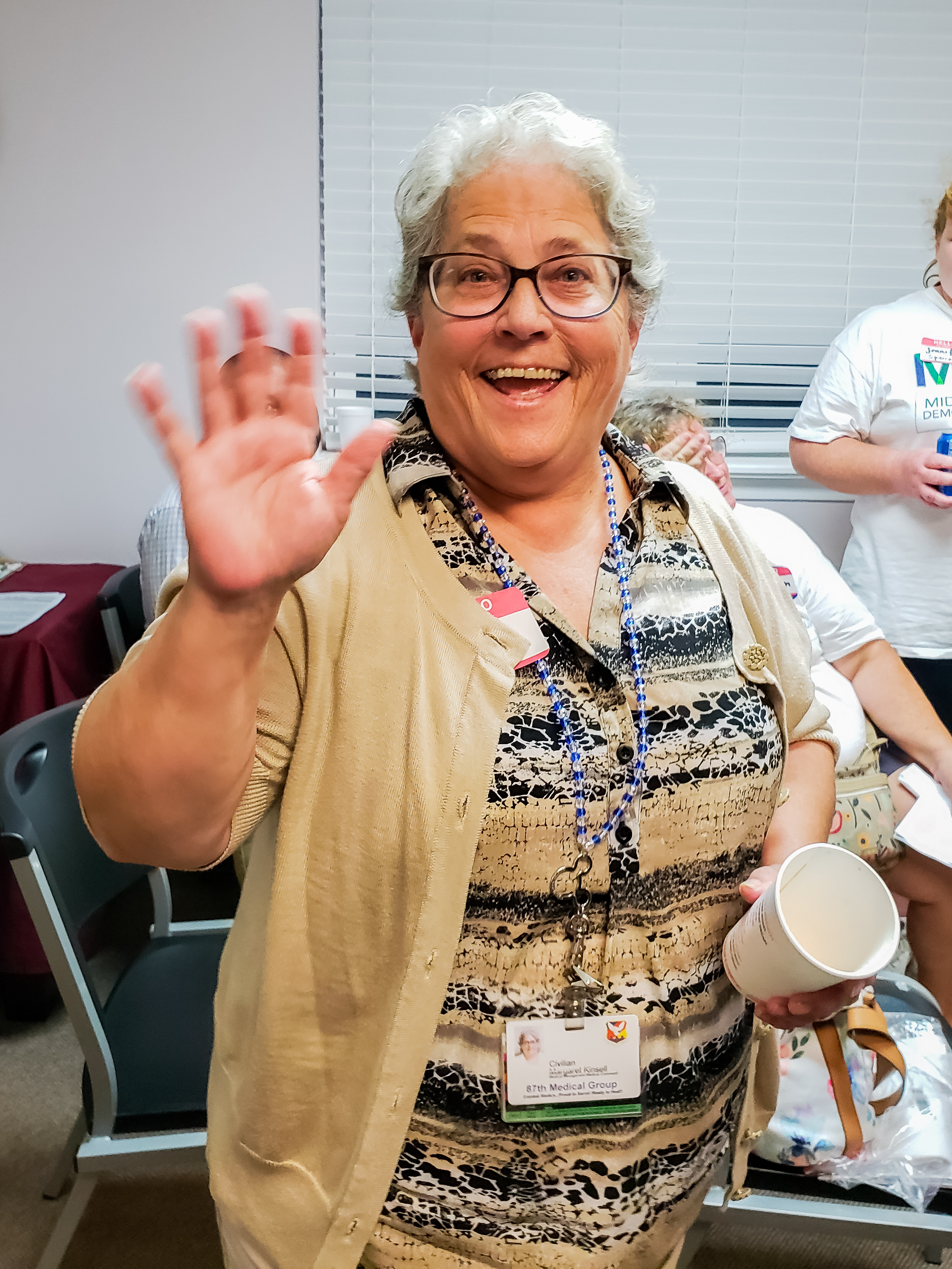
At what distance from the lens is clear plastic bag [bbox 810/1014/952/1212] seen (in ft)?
4.61

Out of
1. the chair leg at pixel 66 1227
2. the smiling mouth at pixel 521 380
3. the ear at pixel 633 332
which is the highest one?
the ear at pixel 633 332

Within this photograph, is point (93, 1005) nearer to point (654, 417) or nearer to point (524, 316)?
point (524, 316)

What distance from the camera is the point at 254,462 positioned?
0.69 meters

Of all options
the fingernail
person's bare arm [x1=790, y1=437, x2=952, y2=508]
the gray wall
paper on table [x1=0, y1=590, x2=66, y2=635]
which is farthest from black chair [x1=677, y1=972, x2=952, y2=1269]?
the gray wall

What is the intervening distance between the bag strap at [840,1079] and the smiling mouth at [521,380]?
0.69 metres

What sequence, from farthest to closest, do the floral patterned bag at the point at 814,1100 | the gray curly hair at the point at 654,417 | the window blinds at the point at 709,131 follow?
the window blinds at the point at 709,131 < the gray curly hair at the point at 654,417 < the floral patterned bag at the point at 814,1100

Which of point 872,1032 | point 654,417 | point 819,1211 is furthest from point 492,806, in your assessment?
point 654,417

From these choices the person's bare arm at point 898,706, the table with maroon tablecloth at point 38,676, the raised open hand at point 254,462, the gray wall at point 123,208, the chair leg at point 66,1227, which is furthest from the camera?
the gray wall at point 123,208

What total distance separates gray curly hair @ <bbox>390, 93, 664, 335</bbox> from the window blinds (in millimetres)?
2029

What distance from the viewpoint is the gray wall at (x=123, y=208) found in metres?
3.03

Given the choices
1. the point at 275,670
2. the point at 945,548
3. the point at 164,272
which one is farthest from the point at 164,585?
the point at 164,272

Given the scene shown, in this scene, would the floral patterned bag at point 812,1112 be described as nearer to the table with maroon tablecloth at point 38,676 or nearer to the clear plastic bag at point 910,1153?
the clear plastic bag at point 910,1153

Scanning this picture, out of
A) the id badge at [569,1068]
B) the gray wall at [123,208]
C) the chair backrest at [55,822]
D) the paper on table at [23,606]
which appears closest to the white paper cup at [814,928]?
the id badge at [569,1068]

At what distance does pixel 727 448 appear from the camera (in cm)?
346
